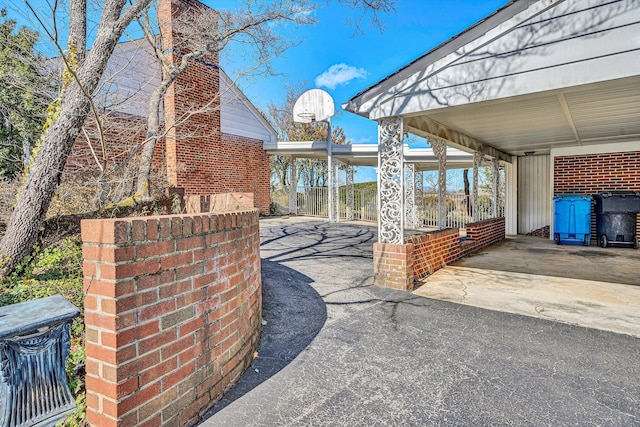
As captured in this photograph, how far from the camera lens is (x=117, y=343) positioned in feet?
4.96

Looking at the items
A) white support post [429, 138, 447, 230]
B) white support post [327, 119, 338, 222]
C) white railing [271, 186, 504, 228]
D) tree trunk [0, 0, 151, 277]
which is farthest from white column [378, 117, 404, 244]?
white railing [271, 186, 504, 228]

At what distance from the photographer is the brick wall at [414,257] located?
4.63 meters

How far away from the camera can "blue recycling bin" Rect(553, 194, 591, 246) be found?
857cm

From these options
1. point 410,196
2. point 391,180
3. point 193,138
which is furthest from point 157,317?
point 410,196

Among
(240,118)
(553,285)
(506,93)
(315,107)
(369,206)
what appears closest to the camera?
(506,93)

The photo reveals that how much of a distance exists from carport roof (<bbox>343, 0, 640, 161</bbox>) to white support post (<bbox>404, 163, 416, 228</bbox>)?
8058mm

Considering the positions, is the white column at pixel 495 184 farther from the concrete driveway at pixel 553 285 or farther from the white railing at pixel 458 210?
the white railing at pixel 458 210

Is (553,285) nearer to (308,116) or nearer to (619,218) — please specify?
(619,218)

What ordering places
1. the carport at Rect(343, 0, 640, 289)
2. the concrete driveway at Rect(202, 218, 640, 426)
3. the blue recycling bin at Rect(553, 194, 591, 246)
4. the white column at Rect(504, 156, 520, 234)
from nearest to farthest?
1. the concrete driveway at Rect(202, 218, 640, 426)
2. the carport at Rect(343, 0, 640, 289)
3. the blue recycling bin at Rect(553, 194, 591, 246)
4. the white column at Rect(504, 156, 520, 234)

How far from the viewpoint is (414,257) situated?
498 cm

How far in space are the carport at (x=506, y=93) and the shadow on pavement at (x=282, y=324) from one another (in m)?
1.20

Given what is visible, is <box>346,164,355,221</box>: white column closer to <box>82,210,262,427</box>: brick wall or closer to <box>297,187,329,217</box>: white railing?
<box>297,187,329,217</box>: white railing

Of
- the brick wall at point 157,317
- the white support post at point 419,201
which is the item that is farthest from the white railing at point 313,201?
the brick wall at point 157,317

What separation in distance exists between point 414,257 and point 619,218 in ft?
21.9
